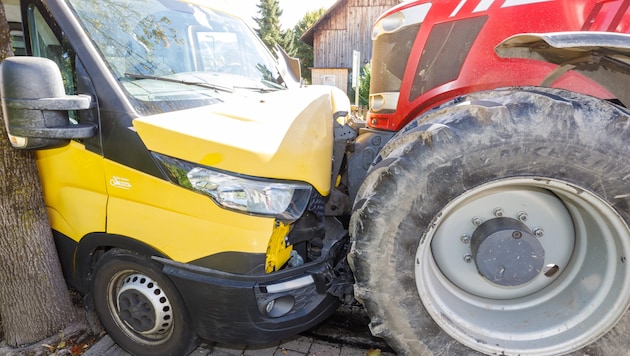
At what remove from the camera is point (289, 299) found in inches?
80.0

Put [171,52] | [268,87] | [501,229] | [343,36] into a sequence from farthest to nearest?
[343,36] < [268,87] < [171,52] < [501,229]

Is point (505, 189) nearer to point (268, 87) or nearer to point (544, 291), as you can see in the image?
point (544, 291)

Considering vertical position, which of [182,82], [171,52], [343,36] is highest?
[343,36]

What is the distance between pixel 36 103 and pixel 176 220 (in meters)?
0.94

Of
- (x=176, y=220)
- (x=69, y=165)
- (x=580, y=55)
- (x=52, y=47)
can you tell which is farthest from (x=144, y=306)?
(x=580, y=55)

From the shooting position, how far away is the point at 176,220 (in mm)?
1907

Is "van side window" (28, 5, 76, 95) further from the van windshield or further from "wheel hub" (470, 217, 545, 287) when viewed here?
"wheel hub" (470, 217, 545, 287)

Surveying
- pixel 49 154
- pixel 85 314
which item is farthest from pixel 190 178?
pixel 85 314

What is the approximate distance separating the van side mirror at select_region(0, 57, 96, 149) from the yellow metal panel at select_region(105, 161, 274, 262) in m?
0.32

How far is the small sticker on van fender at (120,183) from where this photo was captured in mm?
Result: 2008

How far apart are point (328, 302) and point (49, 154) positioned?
206cm

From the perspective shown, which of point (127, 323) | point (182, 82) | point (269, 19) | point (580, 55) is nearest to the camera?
point (580, 55)

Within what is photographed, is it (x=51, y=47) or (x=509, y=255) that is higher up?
(x=51, y=47)

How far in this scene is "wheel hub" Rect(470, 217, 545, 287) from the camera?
5.55 ft
